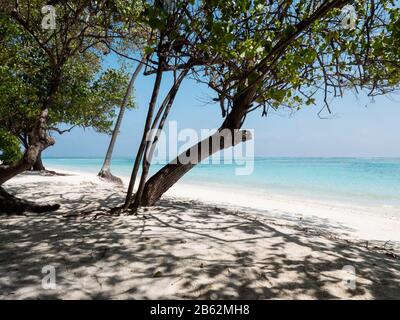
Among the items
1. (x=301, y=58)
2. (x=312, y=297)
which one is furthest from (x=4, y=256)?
(x=301, y=58)

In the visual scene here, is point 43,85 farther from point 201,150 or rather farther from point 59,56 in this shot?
point 201,150

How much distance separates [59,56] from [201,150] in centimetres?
385

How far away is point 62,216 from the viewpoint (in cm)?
564

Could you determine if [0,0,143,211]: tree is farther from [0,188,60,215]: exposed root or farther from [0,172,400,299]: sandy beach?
[0,172,400,299]: sandy beach

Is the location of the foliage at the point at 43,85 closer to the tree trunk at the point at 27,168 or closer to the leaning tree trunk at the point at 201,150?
the tree trunk at the point at 27,168

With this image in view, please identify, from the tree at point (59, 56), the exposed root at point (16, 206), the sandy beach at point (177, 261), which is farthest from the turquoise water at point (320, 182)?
the exposed root at point (16, 206)

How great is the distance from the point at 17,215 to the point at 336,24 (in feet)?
21.9

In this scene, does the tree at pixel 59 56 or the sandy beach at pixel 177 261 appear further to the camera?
the tree at pixel 59 56

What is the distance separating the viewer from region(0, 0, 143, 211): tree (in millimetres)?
5766

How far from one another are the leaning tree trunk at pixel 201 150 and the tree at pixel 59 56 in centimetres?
240

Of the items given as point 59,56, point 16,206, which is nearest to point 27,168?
point 16,206

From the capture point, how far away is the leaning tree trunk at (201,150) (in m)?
6.36
